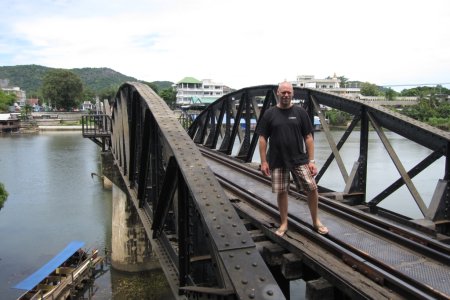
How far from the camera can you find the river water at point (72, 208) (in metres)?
18.0

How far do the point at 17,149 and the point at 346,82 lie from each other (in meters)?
107

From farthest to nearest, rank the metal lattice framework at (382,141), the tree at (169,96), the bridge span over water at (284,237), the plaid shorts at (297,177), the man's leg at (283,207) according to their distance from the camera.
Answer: the tree at (169,96)
the metal lattice framework at (382,141)
the man's leg at (283,207)
the plaid shorts at (297,177)
the bridge span over water at (284,237)

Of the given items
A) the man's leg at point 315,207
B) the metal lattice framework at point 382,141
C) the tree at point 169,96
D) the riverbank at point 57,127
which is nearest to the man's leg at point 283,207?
the man's leg at point 315,207

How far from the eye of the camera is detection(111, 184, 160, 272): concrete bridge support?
17.9m

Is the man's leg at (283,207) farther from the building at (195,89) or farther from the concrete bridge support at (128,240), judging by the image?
the building at (195,89)

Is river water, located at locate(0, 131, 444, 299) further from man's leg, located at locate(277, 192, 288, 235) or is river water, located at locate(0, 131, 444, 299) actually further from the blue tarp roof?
man's leg, located at locate(277, 192, 288, 235)

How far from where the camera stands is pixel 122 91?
1133 cm

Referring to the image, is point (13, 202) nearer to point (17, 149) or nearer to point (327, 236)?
point (327, 236)

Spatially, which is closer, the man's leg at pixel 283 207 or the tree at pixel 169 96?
the man's leg at pixel 283 207

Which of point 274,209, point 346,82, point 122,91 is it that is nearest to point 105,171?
point 122,91

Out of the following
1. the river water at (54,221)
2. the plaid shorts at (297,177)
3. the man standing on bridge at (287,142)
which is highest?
the man standing on bridge at (287,142)

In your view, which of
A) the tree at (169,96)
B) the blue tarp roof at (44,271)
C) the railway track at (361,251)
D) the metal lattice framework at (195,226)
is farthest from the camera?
the tree at (169,96)

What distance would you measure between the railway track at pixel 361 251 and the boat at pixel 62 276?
1181 cm

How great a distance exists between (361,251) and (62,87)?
115896mm
